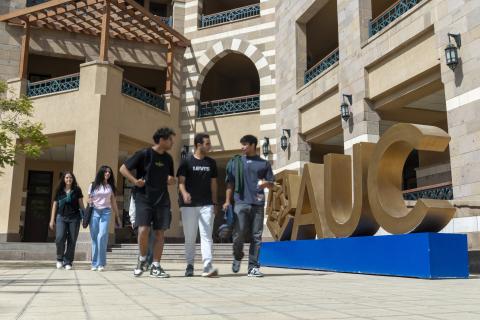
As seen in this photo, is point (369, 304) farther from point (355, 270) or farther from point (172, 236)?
point (172, 236)

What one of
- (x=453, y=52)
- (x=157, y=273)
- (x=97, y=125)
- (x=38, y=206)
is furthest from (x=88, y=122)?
(x=453, y=52)

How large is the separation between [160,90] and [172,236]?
22.1 ft

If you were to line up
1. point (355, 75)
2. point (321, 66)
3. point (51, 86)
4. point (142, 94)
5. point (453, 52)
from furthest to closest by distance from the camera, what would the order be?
point (142, 94), point (51, 86), point (321, 66), point (355, 75), point (453, 52)

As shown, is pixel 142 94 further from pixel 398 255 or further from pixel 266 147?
pixel 398 255

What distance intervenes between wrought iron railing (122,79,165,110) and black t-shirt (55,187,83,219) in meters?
8.50

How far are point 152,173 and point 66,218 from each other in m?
3.24

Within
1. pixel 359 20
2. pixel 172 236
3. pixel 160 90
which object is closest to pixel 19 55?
pixel 160 90

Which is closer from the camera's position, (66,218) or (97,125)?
(66,218)

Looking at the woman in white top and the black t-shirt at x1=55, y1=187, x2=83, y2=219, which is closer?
the woman in white top

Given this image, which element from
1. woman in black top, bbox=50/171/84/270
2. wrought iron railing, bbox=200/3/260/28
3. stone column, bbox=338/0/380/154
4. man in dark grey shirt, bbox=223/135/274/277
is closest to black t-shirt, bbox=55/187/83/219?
woman in black top, bbox=50/171/84/270

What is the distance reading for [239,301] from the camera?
12.2ft

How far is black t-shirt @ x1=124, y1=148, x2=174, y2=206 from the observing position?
6234mm

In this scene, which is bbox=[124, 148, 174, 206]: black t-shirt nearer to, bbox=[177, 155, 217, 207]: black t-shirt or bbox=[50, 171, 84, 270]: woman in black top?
bbox=[177, 155, 217, 207]: black t-shirt

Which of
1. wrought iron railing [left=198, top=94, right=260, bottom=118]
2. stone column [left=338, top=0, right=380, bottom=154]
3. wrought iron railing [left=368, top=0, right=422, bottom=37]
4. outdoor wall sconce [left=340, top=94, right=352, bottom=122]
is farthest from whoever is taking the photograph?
wrought iron railing [left=198, top=94, right=260, bottom=118]
